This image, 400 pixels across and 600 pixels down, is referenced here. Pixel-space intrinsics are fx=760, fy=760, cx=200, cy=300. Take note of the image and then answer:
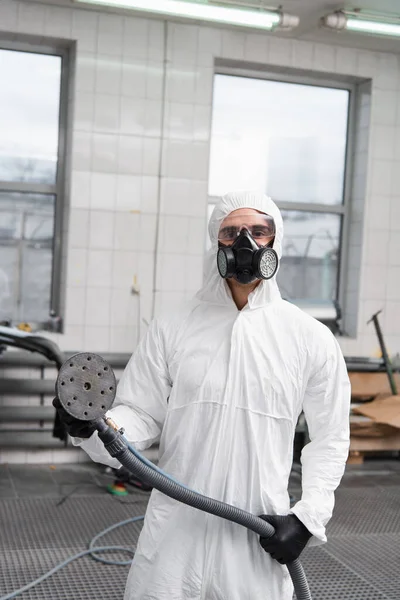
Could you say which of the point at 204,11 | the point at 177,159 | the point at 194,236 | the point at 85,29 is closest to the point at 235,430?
the point at 204,11

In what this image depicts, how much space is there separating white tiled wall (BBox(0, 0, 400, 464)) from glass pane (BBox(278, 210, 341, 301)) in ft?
2.45

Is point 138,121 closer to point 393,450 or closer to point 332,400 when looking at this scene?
point 393,450

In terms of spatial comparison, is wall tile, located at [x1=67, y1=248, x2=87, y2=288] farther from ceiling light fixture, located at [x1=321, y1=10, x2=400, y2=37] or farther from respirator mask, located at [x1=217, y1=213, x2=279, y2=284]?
respirator mask, located at [x1=217, y1=213, x2=279, y2=284]

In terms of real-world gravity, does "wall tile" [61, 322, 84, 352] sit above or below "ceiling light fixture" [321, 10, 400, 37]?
below

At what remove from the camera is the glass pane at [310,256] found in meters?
5.37

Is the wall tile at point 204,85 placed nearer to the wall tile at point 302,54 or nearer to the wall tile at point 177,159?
the wall tile at point 177,159

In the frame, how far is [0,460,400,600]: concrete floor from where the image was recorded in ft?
9.91

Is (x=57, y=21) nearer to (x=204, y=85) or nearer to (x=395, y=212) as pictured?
(x=204, y=85)

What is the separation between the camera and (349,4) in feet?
14.1

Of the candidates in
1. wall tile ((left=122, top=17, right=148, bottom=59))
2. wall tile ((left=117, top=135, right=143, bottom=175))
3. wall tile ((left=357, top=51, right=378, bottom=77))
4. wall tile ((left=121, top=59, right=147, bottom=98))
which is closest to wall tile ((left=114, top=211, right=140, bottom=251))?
wall tile ((left=117, top=135, right=143, bottom=175))

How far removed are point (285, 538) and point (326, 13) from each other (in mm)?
3615

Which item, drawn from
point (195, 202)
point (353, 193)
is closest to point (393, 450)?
point (353, 193)

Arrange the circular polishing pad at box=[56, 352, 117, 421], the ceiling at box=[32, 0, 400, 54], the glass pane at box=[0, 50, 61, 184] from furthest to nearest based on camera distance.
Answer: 1. the glass pane at box=[0, 50, 61, 184]
2. the ceiling at box=[32, 0, 400, 54]
3. the circular polishing pad at box=[56, 352, 117, 421]

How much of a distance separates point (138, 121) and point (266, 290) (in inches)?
126
